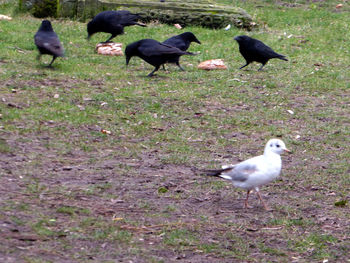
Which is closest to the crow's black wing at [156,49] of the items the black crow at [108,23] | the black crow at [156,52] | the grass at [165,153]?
the black crow at [156,52]

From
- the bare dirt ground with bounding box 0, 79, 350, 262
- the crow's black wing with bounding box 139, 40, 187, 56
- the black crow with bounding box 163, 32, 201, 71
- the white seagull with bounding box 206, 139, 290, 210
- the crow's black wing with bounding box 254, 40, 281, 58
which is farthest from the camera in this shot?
the black crow with bounding box 163, 32, 201, 71

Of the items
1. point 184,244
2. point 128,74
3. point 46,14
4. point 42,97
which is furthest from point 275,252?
Result: point 46,14

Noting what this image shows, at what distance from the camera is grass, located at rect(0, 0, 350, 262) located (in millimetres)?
4688

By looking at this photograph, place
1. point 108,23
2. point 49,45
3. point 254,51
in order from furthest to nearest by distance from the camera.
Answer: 1. point 108,23
2. point 254,51
3. point 49,45

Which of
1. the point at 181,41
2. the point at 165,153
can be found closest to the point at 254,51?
the point at 181,41

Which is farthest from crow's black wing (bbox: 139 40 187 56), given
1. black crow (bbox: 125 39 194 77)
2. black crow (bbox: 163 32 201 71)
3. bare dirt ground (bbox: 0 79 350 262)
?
bare dirt ground (bbox: 0 79 350 262)

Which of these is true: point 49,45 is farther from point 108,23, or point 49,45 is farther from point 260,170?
point 260,170

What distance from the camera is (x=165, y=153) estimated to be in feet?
22.8

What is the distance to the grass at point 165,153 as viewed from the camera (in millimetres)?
4688

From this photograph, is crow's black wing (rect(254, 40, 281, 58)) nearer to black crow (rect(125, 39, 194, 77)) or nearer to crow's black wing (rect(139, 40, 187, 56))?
black crow (rect(125, 39, 194, 77))

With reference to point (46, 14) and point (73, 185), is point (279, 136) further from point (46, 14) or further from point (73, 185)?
point (46, 14)

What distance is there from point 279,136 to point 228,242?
3263mm

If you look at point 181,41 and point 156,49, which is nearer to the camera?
point 156,49

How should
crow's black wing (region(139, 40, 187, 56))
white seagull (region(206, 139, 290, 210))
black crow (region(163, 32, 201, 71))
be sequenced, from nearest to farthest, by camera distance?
white seagull (region(206, 139, 290, 210)) < crow's black wing (region(139, 40, 187, 56)) < black crow (region(163, 32, 201, 71))
